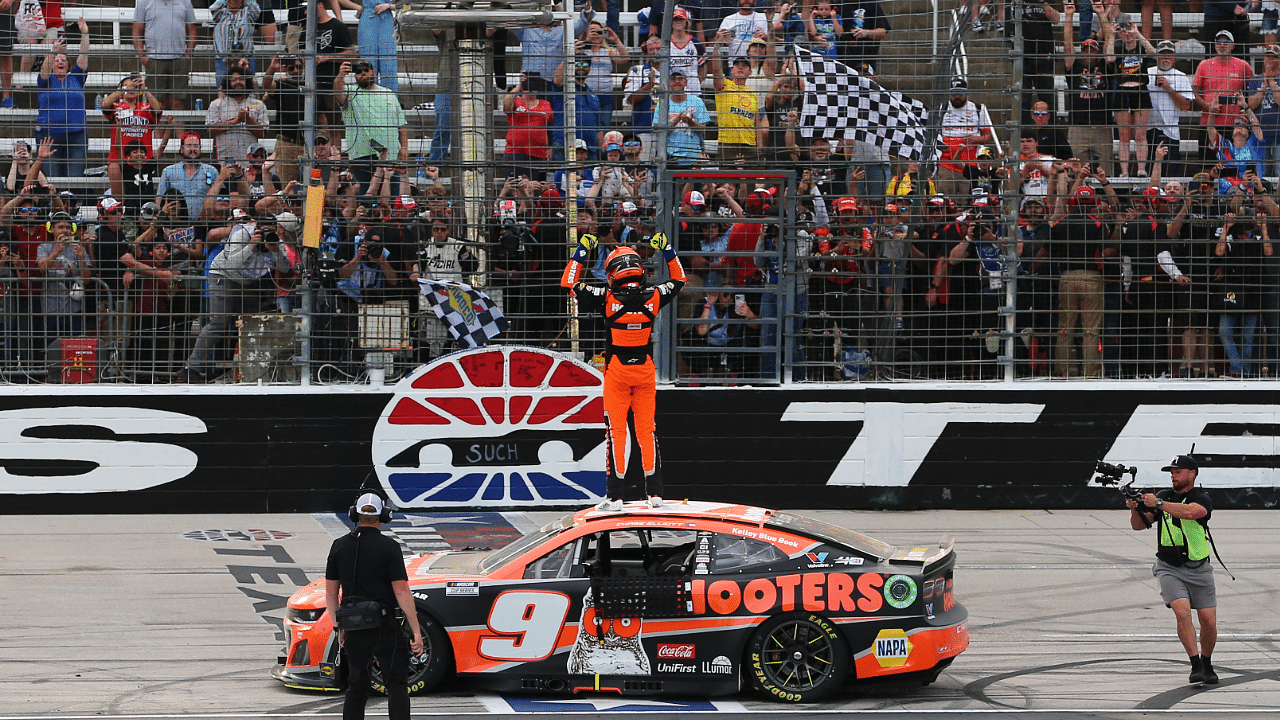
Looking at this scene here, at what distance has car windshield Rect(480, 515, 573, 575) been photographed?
7887 millimetres

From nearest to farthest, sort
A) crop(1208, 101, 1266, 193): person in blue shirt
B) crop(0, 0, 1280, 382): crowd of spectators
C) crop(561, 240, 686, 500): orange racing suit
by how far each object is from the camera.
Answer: crop(561, 240, 686, 500): orange racing suit → crop(0, 0, 1280, 382): crowd of spectators → crop(1208, 101, 1266, 193): person in blue shirt

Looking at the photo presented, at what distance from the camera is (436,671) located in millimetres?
7695

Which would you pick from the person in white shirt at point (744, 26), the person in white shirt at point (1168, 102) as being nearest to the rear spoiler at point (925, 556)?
the person in white shirt at point (744, 26)

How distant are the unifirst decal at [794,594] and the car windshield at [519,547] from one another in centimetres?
87

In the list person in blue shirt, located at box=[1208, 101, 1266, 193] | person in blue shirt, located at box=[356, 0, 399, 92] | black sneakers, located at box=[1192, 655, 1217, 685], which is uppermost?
person in blue shirt, located at box=[356, 0, 399, 92]

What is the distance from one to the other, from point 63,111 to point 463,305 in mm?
4048

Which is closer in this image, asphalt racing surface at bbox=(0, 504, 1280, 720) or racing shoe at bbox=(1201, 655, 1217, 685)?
asphalt racing surface at bbox=(0, 504, 1280, 720)

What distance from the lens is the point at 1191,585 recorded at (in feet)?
26.9

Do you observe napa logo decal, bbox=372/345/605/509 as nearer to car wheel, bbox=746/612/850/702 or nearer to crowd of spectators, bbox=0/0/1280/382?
crowd of spectators, bbox=0/0/1280/382

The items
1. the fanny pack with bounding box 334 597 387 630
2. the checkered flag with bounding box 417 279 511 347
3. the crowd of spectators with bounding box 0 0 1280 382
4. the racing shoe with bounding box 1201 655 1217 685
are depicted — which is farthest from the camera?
the checkered flag with bounding box 417 279 511 347

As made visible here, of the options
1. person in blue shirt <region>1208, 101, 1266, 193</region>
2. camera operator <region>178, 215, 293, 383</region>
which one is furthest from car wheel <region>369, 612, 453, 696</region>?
person in blue shirt <region>1208, 101, 1266, 193</region>

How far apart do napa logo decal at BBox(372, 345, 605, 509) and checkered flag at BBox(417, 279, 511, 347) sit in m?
0.15

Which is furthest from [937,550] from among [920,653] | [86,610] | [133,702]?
[86,610]

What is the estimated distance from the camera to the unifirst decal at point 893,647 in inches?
297
